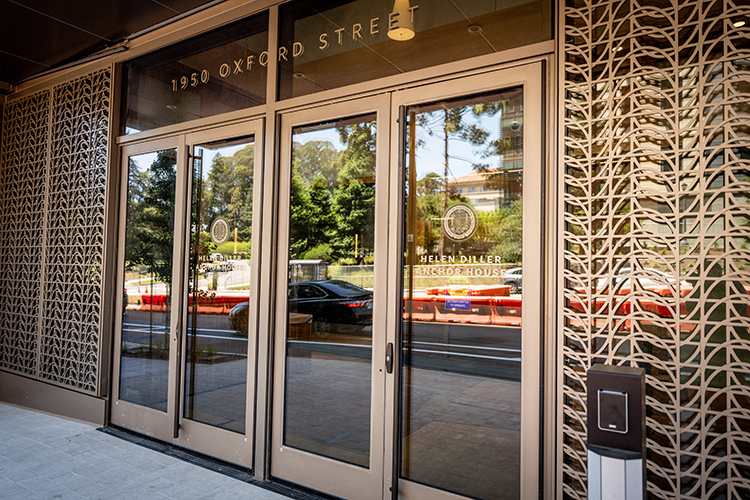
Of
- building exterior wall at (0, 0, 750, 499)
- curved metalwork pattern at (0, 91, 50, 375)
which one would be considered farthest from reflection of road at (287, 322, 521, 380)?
curved metalwork pattern at (0, 91, 50, 375)

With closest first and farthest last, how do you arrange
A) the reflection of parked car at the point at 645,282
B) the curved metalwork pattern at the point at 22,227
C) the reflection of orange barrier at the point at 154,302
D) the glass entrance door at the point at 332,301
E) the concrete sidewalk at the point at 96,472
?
the reflection of parked car at the point at 645,282 → the glass entrance door at the point at 332,301 → the concrete sidewalk at the point at 96,472 → the reflection of orange barrier at the point at 154,302 → the curved metalwork pattern at the point at 22,227

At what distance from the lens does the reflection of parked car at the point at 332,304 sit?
3336mm

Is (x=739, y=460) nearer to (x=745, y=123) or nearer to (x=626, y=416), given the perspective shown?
(x=626, y=416)

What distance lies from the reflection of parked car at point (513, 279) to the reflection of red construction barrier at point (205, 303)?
2.15m

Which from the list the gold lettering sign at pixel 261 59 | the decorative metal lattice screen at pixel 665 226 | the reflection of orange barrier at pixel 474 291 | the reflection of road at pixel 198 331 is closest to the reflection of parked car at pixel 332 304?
the reflection of orange barrier at pixel 474 291

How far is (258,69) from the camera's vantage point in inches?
159

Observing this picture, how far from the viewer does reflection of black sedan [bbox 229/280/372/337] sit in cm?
334

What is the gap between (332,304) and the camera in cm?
350

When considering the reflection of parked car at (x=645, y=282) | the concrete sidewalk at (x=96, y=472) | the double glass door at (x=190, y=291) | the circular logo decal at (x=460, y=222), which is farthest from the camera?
the double glass door at (x=190, y=291)

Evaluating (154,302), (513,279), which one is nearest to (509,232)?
(513,279)

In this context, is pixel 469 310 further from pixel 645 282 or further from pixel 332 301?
pixel 332 301

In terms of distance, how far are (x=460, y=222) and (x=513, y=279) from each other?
1.53ft

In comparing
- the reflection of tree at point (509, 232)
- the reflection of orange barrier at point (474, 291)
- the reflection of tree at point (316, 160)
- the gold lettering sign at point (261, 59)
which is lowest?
the reflection of orange barrier at point (474, 291)

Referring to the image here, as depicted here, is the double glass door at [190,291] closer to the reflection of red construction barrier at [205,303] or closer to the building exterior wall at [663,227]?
the reflection of red construction barrier at [205,303]
